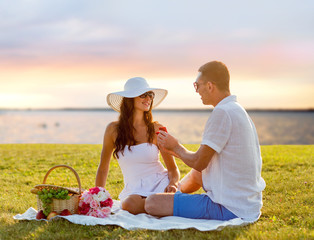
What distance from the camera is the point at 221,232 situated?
4.56m

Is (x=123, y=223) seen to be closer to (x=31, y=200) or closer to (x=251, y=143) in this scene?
(x=251, y=143)

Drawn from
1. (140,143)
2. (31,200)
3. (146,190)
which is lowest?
(31,200)

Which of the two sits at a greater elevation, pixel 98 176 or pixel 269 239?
pixel 98 176

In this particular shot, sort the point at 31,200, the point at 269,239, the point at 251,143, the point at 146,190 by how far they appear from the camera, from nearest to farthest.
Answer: the point at 269,239 → the point at 251,143 → the point at 146,190 → the point at 31,200

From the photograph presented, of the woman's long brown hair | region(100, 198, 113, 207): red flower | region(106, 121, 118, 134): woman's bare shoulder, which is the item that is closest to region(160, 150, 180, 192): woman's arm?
the woman's long brown hair

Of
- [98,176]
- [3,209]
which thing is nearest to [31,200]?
[3,209]

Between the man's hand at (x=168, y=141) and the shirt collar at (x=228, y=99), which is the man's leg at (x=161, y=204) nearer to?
the man's hand at (x=168, y=141)

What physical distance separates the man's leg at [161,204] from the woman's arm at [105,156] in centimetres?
97

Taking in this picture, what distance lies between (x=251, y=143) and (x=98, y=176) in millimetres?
2395

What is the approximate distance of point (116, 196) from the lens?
7211 millimetres

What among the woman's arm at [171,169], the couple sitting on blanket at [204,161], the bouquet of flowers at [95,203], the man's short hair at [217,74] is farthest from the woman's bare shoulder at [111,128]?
the man's short hair at [217,74]

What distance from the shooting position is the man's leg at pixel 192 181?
18.9 feet

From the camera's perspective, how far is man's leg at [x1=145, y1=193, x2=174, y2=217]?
202 inches

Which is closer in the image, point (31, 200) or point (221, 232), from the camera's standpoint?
point (221, 232)
